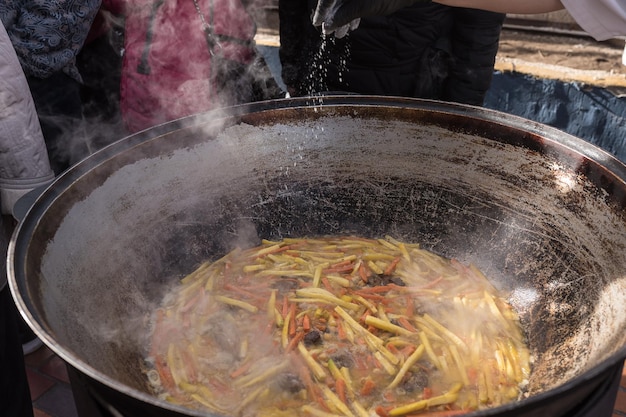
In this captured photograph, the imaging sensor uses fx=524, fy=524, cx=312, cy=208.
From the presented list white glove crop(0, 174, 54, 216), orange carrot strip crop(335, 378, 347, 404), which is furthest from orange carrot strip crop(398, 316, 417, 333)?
white glove crop(0, 174, 54, 216)

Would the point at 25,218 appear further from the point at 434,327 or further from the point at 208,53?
the point at 208,53

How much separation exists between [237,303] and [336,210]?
2.86 ft

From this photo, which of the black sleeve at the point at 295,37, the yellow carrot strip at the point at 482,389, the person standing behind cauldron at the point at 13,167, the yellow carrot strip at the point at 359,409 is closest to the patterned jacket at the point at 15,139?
the person standing behind cauldron at the point at 13,167

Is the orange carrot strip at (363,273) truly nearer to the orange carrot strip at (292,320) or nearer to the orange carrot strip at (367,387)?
the orange carrot strip at (292,320)

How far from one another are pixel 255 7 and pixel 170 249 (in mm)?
4343

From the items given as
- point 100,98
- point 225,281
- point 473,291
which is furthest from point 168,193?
point 100,98

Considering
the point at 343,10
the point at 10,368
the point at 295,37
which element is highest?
the point at 343,10

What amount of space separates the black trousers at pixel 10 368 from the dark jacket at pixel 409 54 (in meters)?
2.50

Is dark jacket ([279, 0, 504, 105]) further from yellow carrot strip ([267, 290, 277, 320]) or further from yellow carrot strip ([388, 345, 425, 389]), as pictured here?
yellow carrot strip ([388, 345, 425, 389])

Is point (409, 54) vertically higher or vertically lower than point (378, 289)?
higher

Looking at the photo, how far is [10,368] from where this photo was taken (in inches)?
103

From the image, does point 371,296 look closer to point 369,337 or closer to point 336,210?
point 369,337

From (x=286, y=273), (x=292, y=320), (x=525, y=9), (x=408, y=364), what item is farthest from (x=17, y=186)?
(x=525, y=9)

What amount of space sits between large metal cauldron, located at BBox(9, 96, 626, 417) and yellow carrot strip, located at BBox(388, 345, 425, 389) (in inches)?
19.4
